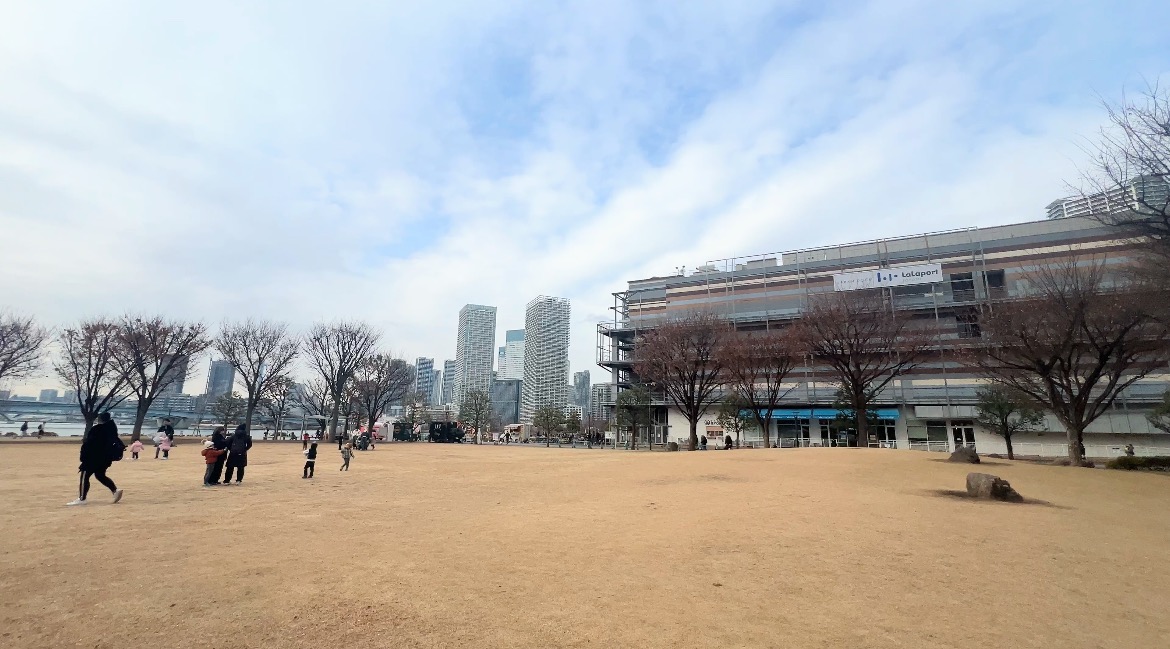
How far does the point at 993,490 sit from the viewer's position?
435 inches

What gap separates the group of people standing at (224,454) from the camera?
43.2ft

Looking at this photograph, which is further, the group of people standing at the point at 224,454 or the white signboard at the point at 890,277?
the white signboard at the point at 890,277

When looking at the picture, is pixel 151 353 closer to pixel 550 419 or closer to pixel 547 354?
pixel 550 419

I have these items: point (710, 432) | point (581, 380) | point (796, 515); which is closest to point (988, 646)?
point (796, 515)

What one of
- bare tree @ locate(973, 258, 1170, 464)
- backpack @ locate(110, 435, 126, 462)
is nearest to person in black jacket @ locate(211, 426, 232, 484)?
backpack @ locate(110, 435, 126, 462)

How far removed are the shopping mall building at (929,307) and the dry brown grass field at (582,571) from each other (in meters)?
30.2

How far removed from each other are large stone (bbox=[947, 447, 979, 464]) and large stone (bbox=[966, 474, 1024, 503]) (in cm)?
769

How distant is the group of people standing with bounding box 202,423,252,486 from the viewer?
13180mm

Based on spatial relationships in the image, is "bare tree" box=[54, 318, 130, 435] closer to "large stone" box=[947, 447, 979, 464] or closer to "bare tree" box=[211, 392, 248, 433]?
"bare tree" box=[211, 392, 248, 433]

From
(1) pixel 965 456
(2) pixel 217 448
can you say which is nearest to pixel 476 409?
(2) pixel 217 448

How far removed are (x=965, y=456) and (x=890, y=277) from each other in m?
32.5

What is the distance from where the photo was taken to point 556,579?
5609mm

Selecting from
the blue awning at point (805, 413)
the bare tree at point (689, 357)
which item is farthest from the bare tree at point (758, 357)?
the blue awning at point (805, 413)

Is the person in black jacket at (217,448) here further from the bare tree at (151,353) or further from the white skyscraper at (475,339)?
the white skyscraper at (475,339)
